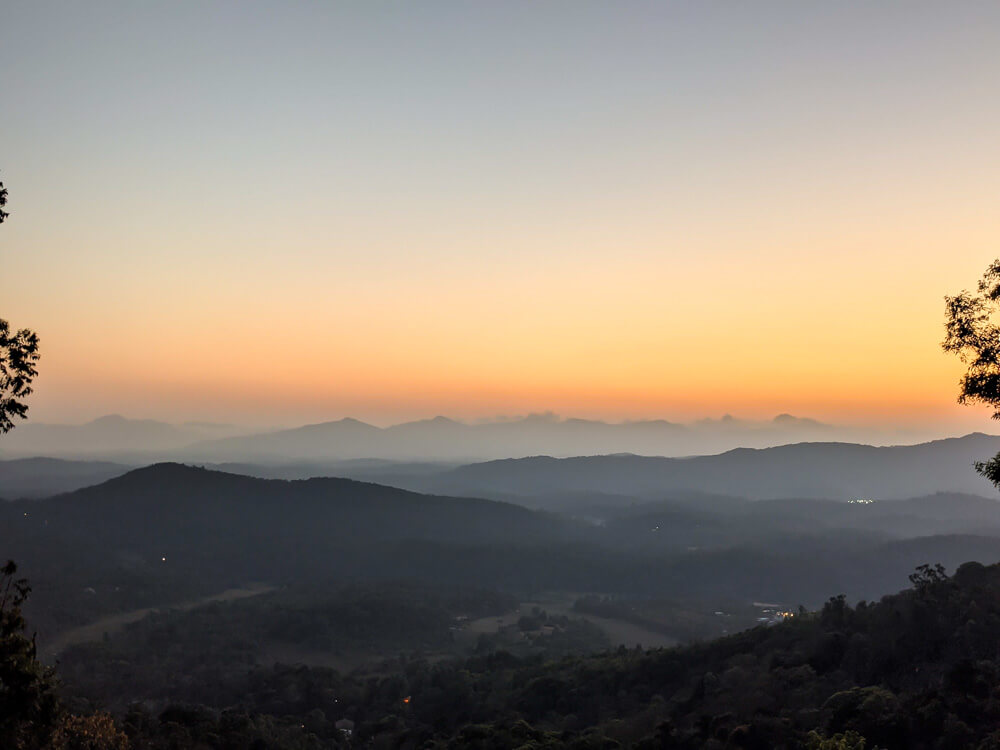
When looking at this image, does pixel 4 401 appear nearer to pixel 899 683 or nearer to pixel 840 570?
pixel 899 683

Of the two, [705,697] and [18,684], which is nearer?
[18,684]

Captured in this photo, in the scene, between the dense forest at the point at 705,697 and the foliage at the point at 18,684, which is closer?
the foliage at the point at 18,684

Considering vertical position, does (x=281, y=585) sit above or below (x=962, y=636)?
below

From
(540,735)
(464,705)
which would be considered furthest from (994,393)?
(464,705)

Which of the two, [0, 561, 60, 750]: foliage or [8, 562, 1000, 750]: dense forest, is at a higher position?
[0, 561, 60, 750]: foliage

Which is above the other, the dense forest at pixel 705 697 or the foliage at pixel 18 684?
the foliage at pixel 18 684

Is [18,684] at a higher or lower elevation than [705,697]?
higher

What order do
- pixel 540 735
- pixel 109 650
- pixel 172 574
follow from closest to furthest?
1. pixel 540 735
2. pixel 109 650
3. pixel 172 574

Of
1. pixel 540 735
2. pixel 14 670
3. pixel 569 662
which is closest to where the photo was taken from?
pixel 14 670

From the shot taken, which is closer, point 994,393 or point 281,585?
point 994,393

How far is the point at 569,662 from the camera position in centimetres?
8919

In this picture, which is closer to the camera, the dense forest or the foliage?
the foliage

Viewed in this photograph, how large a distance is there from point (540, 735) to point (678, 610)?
131 metres

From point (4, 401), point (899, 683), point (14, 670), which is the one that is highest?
point (4, 401)
